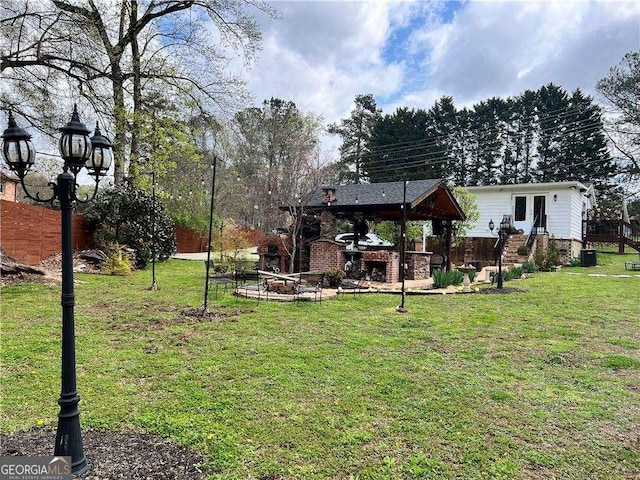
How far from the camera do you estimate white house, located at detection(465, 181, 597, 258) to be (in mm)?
19828

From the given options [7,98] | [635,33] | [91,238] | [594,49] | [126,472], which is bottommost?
[126,472]

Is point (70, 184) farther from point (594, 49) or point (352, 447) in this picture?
point (594, 49)

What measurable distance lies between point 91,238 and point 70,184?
1307 centimetres

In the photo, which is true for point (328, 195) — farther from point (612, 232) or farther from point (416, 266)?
point (612, 232)

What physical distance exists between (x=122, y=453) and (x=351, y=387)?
6.67 ft

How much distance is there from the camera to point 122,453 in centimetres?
272

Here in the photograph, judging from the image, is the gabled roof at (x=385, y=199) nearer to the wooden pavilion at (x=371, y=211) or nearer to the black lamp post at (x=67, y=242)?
the wooden pavilion at (x=371, y=211)

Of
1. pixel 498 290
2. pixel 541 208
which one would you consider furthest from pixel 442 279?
pixel 541 208

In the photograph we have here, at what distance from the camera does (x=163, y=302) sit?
8117mm

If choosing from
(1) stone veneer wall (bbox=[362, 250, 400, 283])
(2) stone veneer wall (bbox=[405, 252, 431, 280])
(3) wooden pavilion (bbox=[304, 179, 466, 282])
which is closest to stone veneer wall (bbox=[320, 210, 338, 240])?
(3) wooden pavilion (bbox=[304, 179, 466, 282])

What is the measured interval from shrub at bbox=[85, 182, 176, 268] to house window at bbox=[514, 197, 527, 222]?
59.8 ft

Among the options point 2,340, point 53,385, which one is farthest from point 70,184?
point 2,340

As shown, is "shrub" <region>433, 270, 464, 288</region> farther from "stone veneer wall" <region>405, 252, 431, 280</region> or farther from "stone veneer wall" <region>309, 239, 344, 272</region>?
"stone veneer wall" <region>309, 239, 344, 272</region>

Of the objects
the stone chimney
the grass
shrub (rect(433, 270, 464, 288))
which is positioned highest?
the stone chimney
